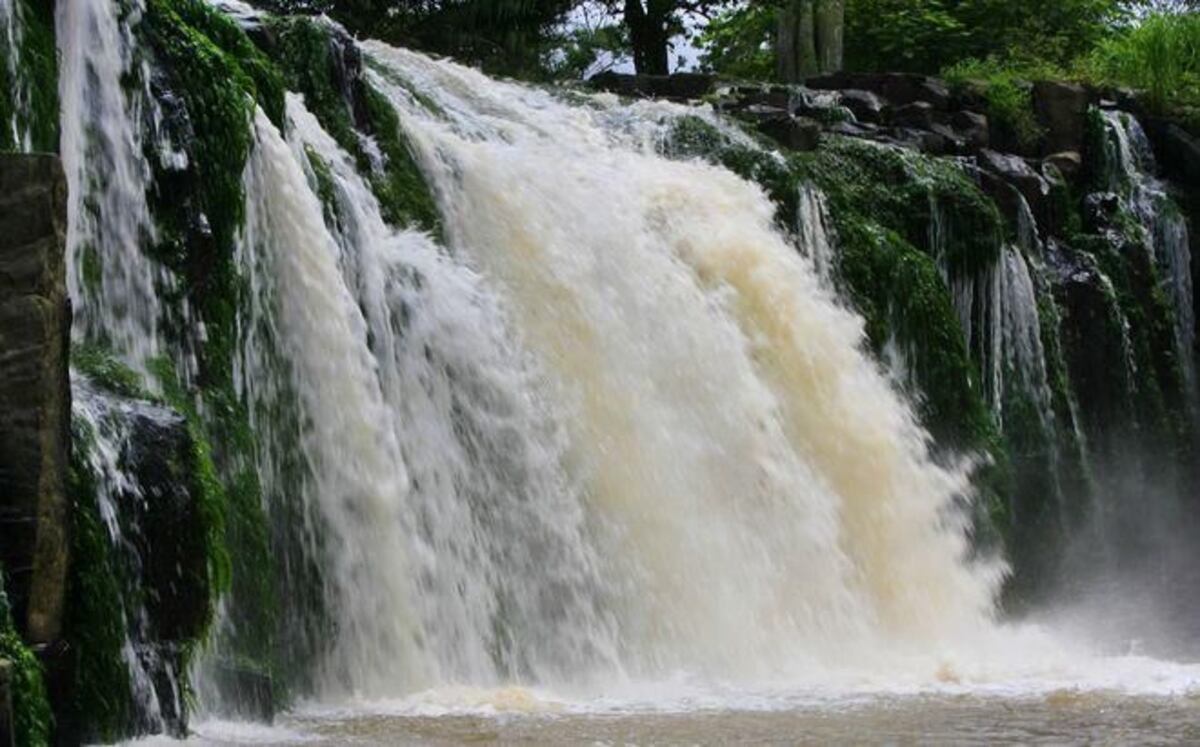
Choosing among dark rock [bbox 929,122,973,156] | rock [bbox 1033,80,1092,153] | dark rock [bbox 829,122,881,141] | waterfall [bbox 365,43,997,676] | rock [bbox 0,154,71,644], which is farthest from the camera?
rock [bbox 1033,80,1092,153]

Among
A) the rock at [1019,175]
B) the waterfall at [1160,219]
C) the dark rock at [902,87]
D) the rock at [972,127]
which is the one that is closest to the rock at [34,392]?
the rock at [1019,175]

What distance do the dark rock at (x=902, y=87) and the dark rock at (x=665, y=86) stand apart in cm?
133

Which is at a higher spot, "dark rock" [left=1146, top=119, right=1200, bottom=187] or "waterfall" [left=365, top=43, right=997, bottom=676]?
"dark rock" [left=1146, top=119, right=1200, bottom=187]

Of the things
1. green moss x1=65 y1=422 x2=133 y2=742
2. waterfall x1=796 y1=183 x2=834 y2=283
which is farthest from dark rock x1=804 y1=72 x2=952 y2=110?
green moss x1=65 y1=422 x2=133 y2=742

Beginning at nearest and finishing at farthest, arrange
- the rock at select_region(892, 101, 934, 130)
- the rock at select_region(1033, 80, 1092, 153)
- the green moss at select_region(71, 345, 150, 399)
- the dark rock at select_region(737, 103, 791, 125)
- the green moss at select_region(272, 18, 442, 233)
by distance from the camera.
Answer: the green moss at select_region(71, 345, 150, 399) → the green moss at select_region(272, 18, 442, 233) → the dark rock at select_region(737, 103, 791, 125) → the rock at select_region(892, 101, 934, 130) → the rock at select_region(1033, 80, 1092, 153)

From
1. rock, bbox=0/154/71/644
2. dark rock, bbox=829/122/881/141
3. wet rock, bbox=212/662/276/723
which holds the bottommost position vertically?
→ wet rock, bbox=212/662/276/723

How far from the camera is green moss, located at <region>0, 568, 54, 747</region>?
20.1 ft

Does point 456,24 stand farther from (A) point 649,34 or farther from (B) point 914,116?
(B) point 914,116

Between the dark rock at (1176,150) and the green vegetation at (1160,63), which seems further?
the green vegetation at (1160,63)

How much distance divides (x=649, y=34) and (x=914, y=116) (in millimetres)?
6350

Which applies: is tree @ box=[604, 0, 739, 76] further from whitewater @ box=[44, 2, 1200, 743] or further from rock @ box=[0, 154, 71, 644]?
rock @ box=[0, 154, 71, 644]

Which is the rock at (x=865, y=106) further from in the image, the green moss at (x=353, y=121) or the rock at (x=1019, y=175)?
the green moss at (x=353, y=121)

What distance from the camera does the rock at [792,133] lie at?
16.5m

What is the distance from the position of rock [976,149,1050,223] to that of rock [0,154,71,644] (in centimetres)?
1219
